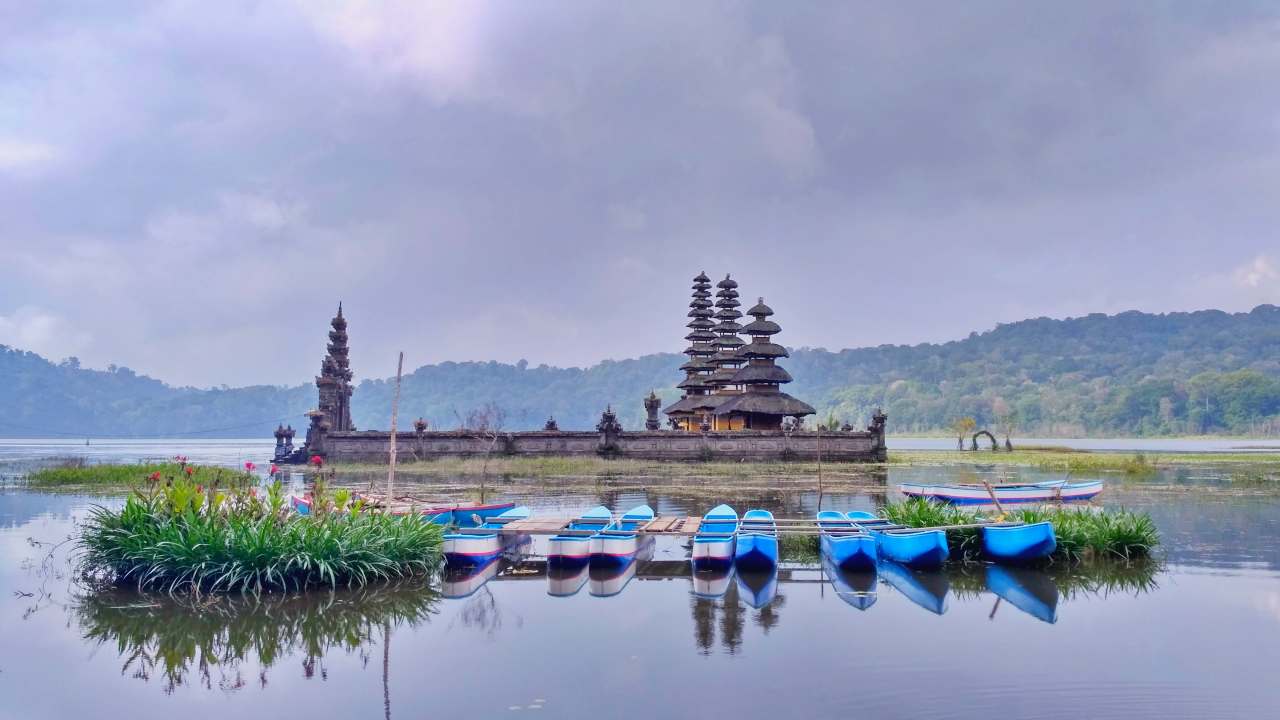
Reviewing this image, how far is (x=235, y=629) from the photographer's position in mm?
12859

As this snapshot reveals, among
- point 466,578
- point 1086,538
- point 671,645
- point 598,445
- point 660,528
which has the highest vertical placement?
point 598,445

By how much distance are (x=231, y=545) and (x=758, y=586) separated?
8.21 m

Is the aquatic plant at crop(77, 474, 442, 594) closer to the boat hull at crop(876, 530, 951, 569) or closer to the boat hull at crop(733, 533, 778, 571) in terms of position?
the boat hull at crop(733, 533, 778, 571)

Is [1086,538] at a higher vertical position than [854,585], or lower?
higher

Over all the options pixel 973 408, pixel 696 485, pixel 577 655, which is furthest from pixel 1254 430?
pixel 577 655

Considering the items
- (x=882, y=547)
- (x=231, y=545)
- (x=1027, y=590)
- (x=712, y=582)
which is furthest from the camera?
(x=882, y=547)

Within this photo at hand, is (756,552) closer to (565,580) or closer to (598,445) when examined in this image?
(565,580)

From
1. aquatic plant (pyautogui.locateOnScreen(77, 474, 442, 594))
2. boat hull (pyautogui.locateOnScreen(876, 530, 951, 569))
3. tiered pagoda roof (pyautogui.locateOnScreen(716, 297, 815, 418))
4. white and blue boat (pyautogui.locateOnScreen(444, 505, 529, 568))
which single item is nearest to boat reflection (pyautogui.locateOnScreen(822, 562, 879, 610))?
boat hull (pyautogui.locateOnScreen(876, 530, 951, 569))

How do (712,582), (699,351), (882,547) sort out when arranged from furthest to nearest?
(699,351)
(882,547)
(712,582)

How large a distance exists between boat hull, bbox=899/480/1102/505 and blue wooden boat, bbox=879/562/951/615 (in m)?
10.2

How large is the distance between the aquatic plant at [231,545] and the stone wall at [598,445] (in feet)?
114

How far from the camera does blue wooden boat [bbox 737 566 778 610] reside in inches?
587

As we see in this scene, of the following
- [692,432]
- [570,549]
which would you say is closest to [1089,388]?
[692,432]

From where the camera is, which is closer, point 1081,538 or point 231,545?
point 231,545
